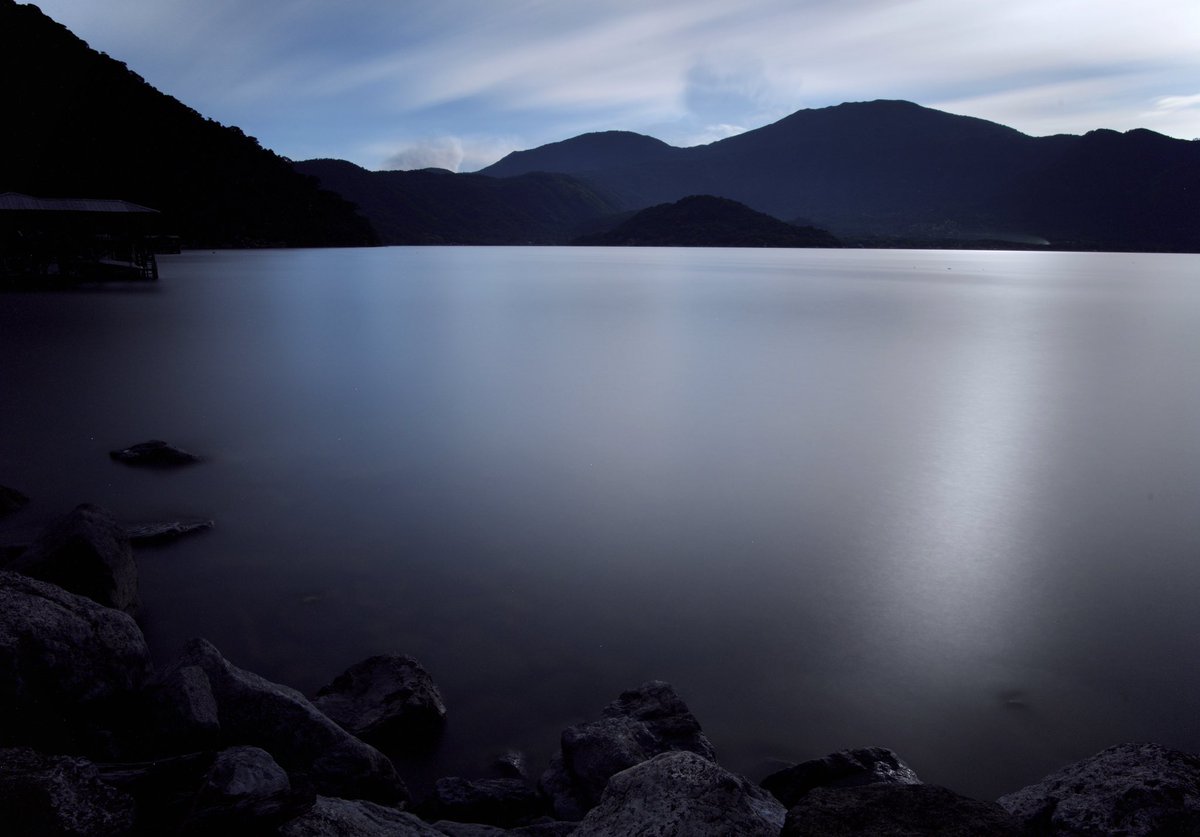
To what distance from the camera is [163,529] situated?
6746 mm

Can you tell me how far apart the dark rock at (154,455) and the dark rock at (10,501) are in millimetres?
1552

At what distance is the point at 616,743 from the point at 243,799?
64.5 inches

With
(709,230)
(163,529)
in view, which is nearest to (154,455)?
(163,529)

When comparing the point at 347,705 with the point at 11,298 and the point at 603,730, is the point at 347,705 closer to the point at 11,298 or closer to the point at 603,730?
the point at 603,730

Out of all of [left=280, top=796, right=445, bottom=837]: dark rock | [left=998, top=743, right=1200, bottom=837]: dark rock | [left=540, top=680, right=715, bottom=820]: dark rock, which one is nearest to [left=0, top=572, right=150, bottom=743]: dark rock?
[left=280, top=796, right=445, bottom=837]: dark rock

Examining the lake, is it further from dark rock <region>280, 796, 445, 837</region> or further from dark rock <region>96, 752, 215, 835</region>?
dark rock <region>96, 752, 215, 835</region>

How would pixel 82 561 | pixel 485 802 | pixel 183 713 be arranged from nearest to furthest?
pixel 183 713 < pixel 485 802 < pixel 82 561

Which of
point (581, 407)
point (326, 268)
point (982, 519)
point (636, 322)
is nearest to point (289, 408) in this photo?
point (581, 407)

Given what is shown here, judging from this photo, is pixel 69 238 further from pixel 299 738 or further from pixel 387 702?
pixel 299 738

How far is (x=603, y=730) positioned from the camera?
375cm

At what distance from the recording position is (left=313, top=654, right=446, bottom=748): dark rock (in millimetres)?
4148

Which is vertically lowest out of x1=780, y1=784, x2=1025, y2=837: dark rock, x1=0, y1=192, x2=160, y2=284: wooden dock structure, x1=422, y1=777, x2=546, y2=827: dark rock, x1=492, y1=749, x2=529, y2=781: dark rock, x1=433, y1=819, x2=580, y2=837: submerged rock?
x1=492, y1=749, x2=529, y2=781: dark rock

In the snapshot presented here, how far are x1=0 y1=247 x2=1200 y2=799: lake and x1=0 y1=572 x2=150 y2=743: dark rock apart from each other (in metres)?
1.21

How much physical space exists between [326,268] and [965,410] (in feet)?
177
